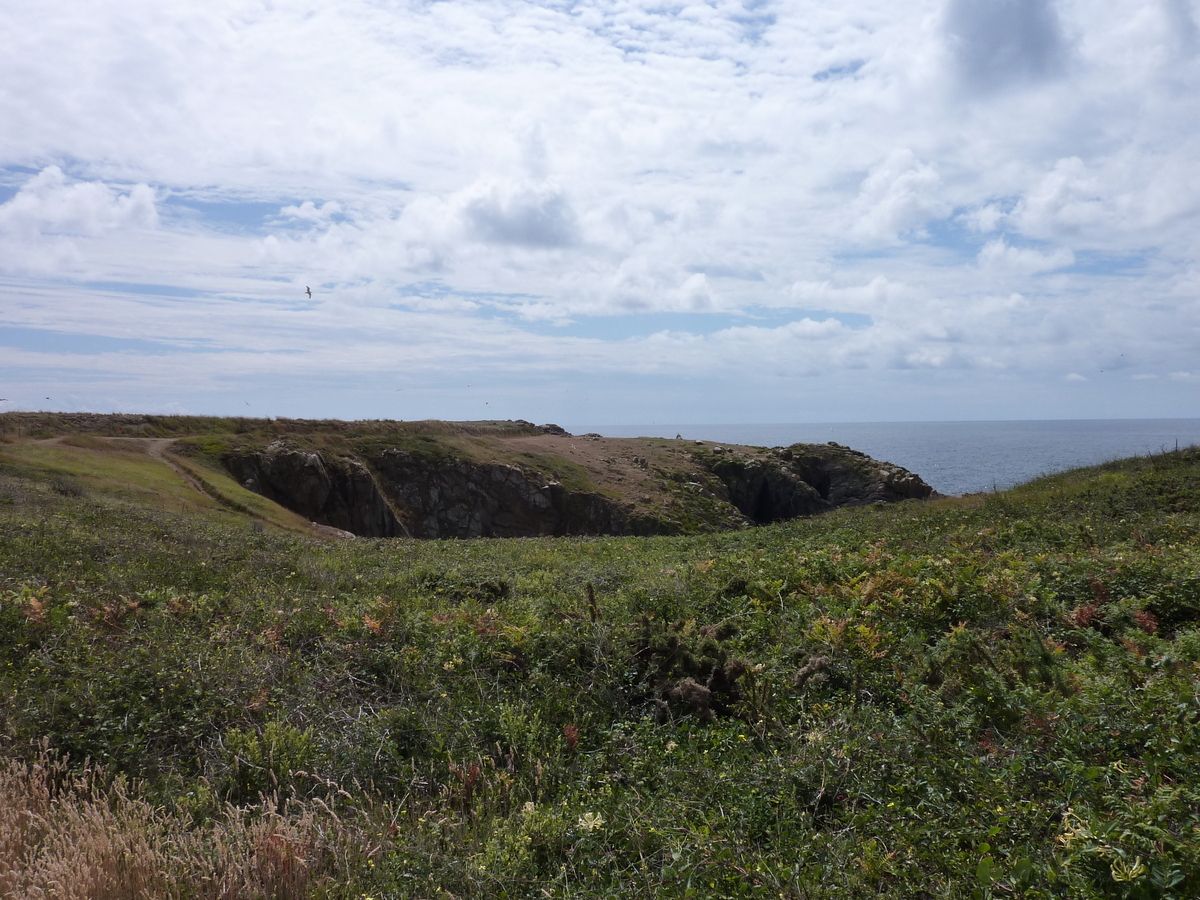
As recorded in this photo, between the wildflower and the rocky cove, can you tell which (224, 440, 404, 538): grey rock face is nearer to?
the rocky cove

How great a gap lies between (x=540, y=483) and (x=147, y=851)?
5227cm

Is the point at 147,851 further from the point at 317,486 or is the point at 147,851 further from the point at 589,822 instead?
the point at 317,486

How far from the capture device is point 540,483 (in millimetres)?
56688

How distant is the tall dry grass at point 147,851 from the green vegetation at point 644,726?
37mm

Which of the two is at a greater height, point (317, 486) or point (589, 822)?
point (589, 822)

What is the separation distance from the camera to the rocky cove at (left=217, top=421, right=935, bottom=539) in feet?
154

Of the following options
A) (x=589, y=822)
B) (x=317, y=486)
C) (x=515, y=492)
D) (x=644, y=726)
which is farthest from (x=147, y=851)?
(x=515, y=492)

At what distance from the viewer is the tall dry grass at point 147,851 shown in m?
4.31

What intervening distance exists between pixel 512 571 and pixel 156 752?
8.45 m

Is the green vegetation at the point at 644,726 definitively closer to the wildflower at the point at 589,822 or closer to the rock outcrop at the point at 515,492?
the wildflower at the point at 589,822

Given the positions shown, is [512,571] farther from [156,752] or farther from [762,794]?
[762,794]

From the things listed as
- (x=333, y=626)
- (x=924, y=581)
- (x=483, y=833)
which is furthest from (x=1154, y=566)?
(x=333, y=626)

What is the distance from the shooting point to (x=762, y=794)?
17.3ft

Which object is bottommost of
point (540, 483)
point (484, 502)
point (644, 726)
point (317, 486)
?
point (484, 502)
